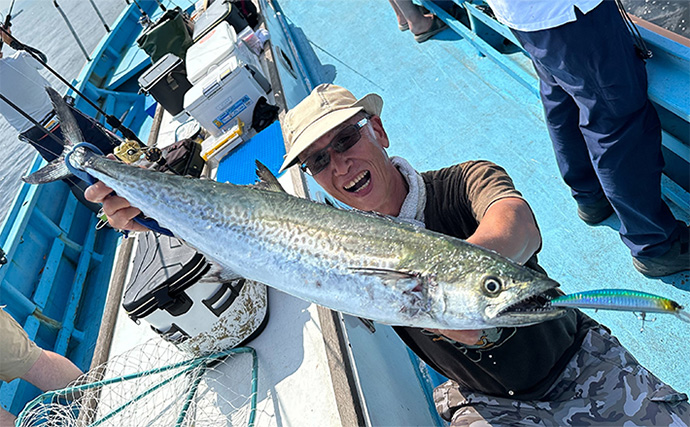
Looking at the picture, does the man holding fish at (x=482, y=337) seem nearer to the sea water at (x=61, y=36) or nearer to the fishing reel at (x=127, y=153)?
the fishing reel at (x=127, y=153)

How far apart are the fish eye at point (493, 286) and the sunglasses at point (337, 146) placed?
0.87m

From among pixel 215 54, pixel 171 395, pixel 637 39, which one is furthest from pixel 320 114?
pixel 215 54

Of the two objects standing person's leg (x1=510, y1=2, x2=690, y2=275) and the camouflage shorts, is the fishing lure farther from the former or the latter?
standing person's leg (x1=510, y1=2, x2=690, y2=275)

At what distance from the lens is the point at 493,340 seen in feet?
5.28

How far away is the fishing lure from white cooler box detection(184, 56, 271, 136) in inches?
155

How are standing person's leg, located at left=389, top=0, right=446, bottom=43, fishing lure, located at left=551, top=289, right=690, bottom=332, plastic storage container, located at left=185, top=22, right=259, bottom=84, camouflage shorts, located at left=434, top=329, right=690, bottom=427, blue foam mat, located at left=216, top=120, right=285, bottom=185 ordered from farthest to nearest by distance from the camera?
standing person's leg, located at left=389, top=0, right=446, bottom=43, plastic storage container, located at left=185, top=22, right=259, bottom=84, blue foam mat, located at left=216, top=120, right=285, bottom=185, camouflage shorts, located at left=434, top=329, right=690, bottom=427, fishing lure, located at left=551, top=289, right=690, bottom=332

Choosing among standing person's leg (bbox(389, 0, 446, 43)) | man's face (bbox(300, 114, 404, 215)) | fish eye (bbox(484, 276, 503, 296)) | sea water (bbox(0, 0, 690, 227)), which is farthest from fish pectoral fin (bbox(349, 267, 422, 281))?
standing person's leg (bbox(389, 0, 446, 43))

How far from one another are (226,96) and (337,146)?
2.92 metres

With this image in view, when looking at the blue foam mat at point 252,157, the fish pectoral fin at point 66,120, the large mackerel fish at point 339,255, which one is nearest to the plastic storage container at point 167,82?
the blue foam mat at point 252,157

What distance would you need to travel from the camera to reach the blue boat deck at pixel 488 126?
7.77ft

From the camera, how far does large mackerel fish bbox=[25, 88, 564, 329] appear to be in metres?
1.12

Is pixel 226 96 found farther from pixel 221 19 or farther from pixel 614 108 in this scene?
pixel 614 108

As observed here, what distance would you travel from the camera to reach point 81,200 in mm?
5891

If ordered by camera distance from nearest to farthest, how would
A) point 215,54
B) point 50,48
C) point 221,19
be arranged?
point 215,54
point 221,19
point 50,48
